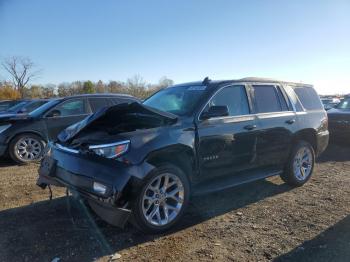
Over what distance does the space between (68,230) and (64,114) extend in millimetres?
4857

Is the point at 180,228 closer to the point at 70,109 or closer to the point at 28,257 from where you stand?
the point at 28,257

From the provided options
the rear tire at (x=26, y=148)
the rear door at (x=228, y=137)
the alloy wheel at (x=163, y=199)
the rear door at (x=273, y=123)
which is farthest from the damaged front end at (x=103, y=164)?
the rear tire at (x=26, y=148)

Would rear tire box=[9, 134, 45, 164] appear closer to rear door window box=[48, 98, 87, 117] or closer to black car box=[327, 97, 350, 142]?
rear door window box=[48, 98, 87, 117]

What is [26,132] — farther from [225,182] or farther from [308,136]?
[308,136]

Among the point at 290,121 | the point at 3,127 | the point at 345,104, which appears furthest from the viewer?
the point at 345,104

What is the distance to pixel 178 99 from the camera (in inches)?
200

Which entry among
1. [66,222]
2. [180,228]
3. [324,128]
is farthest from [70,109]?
[324,128]

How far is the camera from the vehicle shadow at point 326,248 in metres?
3.49

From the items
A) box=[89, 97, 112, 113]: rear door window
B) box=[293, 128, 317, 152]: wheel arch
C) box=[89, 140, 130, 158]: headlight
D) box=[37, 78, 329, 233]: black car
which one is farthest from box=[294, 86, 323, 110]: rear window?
box=[89, 97, 112, 113]: rear door window

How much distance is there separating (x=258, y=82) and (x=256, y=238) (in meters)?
2.67

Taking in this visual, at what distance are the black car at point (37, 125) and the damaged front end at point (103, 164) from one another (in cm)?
367

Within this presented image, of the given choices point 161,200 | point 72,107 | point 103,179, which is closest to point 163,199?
point 161,200

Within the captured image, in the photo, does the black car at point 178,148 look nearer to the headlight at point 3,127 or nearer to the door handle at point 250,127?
the door handle at point 250,127

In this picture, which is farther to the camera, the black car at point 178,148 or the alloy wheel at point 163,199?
the alloy wheel at point 163,199
